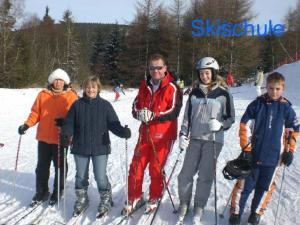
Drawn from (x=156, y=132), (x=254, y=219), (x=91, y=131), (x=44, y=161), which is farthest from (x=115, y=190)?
(x=254, y=219)

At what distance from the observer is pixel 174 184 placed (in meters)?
5.80

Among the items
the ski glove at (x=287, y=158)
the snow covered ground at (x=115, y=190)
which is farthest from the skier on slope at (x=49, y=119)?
the ski glove at (x=287, y=158)

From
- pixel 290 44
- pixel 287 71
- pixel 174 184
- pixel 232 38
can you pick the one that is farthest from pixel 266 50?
pixel 174 184

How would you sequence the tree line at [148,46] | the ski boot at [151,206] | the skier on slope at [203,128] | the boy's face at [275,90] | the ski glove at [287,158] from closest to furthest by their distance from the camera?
the ski glove at [287,158], the boy's face at [275,90], the skier on slope at [203,128], the ski boot at [151,206], the tree line at [148,46]

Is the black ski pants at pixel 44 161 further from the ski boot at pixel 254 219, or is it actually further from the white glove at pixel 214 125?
the ski boot at pixel 254 219

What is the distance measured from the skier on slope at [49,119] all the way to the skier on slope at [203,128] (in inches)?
68.8

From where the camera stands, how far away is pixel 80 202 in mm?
4715

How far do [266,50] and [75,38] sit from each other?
82.0 feet

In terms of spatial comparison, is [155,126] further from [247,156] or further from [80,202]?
[80,202]

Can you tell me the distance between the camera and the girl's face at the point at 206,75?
14.1ft

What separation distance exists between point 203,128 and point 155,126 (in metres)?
0.60

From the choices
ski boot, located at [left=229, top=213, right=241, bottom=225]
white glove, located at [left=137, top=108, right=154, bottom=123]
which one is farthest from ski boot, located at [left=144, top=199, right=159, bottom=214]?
white glove, located at [left=137, top=108, right=154, bottom=123]

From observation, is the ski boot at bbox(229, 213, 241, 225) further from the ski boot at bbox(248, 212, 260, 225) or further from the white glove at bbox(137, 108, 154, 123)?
the white glove at bbox(137, 108, 154, 123)

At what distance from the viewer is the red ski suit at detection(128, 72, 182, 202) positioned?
4.51m
